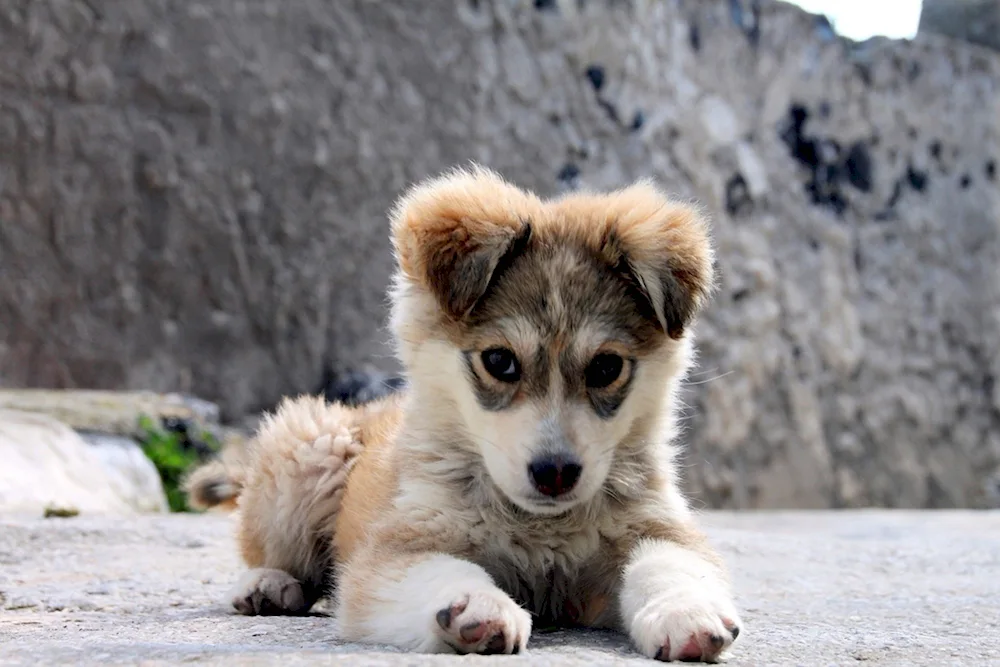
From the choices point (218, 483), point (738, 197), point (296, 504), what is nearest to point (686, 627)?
point (296, 504)

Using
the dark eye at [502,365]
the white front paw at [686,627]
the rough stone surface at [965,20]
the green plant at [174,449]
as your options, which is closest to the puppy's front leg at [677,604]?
the white front paw at [686,627]

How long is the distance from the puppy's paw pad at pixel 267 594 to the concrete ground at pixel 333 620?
7cm

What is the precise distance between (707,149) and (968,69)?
4.36 metres

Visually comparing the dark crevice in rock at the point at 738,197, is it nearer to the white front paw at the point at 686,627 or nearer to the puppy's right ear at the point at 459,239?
Result: the puppy's right ear at the point at 459,239

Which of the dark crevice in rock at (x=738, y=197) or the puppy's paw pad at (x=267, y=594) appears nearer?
the puppy's paw pad at (x=267, y=594)

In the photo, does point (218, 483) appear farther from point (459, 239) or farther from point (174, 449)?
point (174, 449)

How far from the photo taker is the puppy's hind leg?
163 inches

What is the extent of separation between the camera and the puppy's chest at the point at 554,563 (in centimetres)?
321

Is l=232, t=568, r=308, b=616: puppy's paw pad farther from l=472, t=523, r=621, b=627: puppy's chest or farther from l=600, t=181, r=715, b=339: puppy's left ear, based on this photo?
l=600, t=181, r=715, b=339: puppy's left ear

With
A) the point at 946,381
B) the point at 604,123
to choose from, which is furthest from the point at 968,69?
the point at 604,123

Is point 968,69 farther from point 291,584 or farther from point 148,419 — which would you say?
point 291,584

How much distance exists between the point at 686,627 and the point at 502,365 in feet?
3.03

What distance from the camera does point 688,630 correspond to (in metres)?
2.63

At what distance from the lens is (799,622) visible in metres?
3.50
